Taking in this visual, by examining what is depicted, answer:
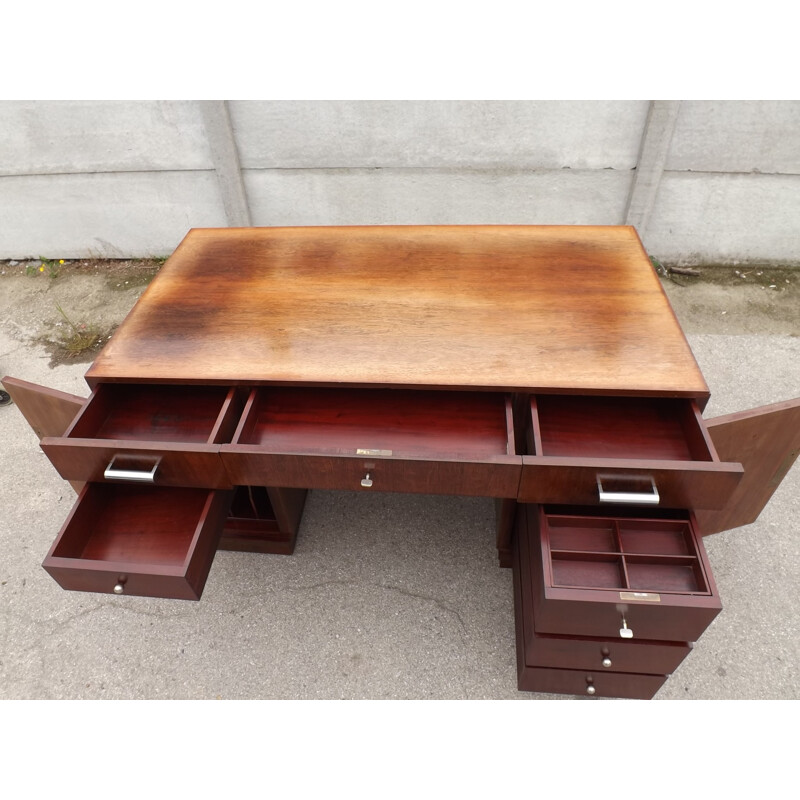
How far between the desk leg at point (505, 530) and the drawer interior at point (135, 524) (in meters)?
0.85

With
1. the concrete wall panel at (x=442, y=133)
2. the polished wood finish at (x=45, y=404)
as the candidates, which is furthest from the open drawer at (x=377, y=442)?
the concrete wall panel at (x=442, y=133)

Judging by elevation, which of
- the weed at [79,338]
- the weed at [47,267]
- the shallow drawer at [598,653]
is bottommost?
the shallow drawer at [598,653]

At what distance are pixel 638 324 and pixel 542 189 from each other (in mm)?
1604

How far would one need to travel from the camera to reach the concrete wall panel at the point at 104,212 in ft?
10.2

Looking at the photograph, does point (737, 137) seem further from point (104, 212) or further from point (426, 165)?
point (104, 212)

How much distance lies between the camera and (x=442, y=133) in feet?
8.87

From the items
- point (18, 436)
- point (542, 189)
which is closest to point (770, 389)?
point (542, 189)

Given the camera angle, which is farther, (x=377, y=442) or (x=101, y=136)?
(x=101, y=136)

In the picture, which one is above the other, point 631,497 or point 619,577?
point 631,497

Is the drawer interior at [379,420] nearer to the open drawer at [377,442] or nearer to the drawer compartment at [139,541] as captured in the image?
the open drawer at [377,442]

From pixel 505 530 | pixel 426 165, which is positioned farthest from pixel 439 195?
pixel 505 530

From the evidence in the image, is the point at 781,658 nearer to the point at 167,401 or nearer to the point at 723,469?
the point at 723,469

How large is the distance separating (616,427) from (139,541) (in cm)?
130

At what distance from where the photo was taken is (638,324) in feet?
5.08
